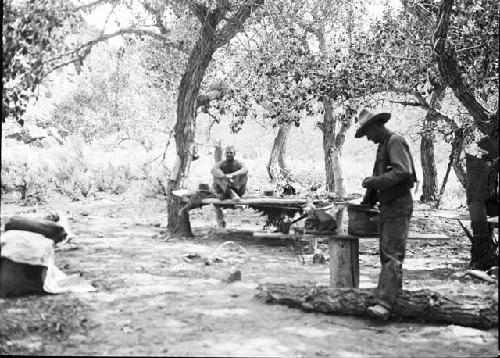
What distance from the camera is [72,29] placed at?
8.52 m

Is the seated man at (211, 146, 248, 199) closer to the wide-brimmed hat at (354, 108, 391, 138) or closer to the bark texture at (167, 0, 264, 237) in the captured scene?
the bark texture at (167, 0, 264, 237)

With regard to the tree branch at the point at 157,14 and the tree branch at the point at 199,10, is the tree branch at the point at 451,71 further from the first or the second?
the tree branch at the point at 157,14

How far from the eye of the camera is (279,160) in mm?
22594

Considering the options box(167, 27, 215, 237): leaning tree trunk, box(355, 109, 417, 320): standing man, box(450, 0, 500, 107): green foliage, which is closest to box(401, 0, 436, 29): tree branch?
box(450, 0, 500, 107): green foliage

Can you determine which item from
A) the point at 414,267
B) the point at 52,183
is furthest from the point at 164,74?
the point at 414,267

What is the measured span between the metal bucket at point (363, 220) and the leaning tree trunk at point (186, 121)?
19.8 ft

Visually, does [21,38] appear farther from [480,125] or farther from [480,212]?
[480,125]

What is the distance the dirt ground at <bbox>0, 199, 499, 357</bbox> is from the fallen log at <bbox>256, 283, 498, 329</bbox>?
0.10 metres

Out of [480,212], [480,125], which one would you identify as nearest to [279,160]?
[480,125]

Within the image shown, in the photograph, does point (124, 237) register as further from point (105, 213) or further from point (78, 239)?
point (105, 213)

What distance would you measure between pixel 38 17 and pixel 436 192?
53.5 feet

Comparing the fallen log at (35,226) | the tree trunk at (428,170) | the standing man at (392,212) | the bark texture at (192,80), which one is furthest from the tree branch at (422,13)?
the tree trunk at (428,170)

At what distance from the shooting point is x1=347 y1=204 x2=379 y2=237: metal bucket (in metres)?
5.74

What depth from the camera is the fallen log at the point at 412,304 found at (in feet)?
16.4
